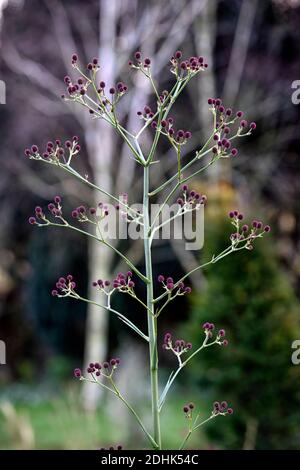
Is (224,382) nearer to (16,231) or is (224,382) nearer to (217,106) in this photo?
(217,106)

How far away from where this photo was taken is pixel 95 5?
976 centimetres

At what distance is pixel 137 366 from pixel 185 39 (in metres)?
5.16

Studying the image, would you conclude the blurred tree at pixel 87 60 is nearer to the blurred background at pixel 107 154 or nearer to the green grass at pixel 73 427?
the blurred background at pixel 107 154

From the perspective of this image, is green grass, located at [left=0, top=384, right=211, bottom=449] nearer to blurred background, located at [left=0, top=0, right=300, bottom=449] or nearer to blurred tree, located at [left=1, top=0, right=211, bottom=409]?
blurred background, located at [left=0, top=0, right=300, bottom=449]

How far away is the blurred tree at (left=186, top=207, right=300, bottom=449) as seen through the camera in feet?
16.2

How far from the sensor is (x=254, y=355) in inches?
197

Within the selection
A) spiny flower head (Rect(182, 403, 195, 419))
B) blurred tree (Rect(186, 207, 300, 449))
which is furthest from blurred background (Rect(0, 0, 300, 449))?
spiny flower head (Rect(182, 403, 195, 419))

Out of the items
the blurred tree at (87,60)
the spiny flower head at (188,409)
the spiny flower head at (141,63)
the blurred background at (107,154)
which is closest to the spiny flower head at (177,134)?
the spiny flower head at (141,63)

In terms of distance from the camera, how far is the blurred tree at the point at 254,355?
16.2ft

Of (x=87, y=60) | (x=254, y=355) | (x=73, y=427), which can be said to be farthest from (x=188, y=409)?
(x=87, y=60)

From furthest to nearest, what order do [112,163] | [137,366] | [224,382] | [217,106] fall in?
[112,163]
[137,366]
[224,382]
[217,106]

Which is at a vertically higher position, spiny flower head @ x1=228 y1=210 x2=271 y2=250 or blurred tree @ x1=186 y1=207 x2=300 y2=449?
spiny flower head @ x1=228 y1=210 x2=271 y2=250

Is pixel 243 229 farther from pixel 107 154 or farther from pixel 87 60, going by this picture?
pixel 87 60
